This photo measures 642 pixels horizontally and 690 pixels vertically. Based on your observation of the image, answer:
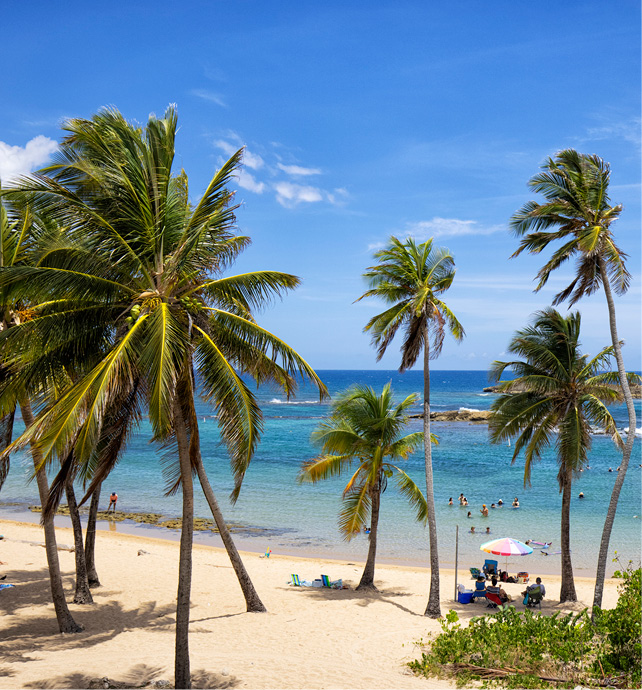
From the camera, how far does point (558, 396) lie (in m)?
15.1

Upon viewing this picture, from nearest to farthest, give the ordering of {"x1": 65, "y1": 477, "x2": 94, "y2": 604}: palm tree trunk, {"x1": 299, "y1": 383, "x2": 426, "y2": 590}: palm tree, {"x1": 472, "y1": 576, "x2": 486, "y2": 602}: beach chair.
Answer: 1. {"x1": 65, "y1": 477, "x2": 94, "y2": 604}: palm tree trunk
2. {"x1": 299, "y1": 383, "x2": 426, "y2": 590}: palm tree
3. {"x1": 472, "y1": 576, "x2": 486, "y2": 602}: beach chair

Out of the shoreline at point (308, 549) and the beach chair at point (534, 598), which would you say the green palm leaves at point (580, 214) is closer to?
the beach chair at point (534, 598)

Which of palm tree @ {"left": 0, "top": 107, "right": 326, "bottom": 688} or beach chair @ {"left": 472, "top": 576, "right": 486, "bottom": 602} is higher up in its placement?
palm tree @ {"left": 0, "top": 107, "right": 326, "bottom": 688}

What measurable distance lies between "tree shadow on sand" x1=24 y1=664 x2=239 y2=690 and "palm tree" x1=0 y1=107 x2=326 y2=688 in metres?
0.63

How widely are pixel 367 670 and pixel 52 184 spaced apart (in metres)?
8.52

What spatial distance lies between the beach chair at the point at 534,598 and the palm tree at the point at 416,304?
10.5 feet

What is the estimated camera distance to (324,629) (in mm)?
12375

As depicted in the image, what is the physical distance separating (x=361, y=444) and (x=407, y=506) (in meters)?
17.7

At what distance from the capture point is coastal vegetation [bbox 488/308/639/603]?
47.7ft

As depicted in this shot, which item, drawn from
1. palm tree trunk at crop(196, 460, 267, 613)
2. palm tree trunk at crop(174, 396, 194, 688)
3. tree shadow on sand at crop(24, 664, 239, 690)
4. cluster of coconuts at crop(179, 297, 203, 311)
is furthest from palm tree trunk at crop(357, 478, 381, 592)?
cluster of coconuts at crop(179, 297, 203, 311)

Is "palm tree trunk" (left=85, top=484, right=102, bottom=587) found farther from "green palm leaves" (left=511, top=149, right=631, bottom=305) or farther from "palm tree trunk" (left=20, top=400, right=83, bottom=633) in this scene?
"green palm leaves" (left=511, top=149, right=631, bottom=305)

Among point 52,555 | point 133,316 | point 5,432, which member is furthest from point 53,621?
point 133,316

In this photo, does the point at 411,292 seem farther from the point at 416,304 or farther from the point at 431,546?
the point at 431,546

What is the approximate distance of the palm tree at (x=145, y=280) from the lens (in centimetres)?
776
